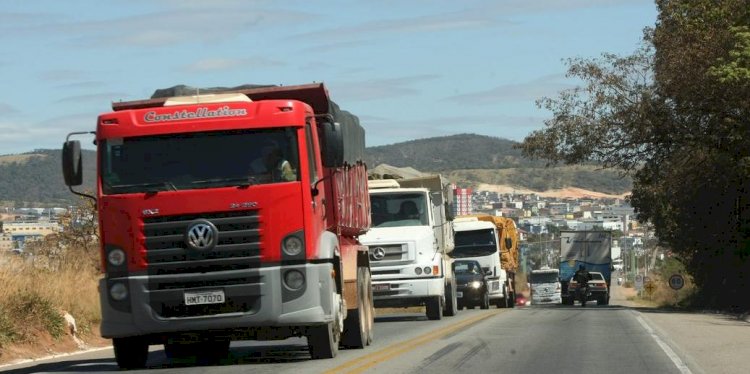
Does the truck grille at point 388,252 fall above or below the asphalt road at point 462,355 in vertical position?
above

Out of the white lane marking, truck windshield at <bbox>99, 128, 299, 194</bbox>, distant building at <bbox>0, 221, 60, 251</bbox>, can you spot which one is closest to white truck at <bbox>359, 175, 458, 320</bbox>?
the white lane marking

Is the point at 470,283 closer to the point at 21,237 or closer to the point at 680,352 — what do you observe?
the point at 21,237

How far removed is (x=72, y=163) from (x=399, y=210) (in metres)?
12.8

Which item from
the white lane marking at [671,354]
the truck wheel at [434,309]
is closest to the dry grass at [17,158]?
the truck wheel at [434,309]

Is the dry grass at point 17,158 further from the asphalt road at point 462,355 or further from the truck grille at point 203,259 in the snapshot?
the truck grille at point 203,259

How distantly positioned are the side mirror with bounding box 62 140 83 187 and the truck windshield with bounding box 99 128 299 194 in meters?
0.27

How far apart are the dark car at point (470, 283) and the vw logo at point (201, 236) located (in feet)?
83.2

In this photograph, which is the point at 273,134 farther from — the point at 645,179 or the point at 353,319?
the point at 645,179

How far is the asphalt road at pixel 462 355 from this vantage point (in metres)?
14.9

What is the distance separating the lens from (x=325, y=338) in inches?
630

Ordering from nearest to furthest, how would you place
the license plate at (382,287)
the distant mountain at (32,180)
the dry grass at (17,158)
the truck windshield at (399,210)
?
the license plate at (382,287) → the truck windshield at (399,210) → the distant mountain at (32,180) → the dry grass at (17,158)

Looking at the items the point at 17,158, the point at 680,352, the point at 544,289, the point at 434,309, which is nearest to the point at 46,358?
the point at 680,352

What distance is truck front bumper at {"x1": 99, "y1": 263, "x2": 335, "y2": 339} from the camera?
1481 centimetres

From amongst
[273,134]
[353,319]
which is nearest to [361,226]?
[353,319]
